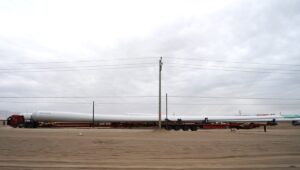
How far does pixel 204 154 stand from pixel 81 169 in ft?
28.3

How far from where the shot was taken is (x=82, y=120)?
8131cm

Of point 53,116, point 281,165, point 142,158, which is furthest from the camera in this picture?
point 53,116

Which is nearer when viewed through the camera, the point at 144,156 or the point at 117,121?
the point at 144,156

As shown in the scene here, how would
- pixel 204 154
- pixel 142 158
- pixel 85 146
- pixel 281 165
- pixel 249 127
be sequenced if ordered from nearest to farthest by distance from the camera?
pixel 281 165 < pixel 142 158 < pixel 204 154 < pixel 85 146 < pixel 249 127

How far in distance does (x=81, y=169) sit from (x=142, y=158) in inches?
194

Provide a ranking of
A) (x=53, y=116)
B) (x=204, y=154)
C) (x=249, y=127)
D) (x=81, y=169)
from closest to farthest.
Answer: (x=81, y=169)
(x=204, y=154)
(x=249, y=127)
(x=53, y=116)

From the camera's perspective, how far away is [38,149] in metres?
21.6

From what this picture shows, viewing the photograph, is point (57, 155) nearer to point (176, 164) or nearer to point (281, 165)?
point (176, 164)

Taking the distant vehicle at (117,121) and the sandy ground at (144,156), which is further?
the distant vehicle at (117,121)

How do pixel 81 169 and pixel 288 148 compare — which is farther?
pixel 288 148

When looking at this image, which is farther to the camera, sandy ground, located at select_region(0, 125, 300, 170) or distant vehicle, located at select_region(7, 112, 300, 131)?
distant vehicle, located at select_region(7, 112, 300, 131)

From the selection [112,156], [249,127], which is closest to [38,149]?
[112,156]

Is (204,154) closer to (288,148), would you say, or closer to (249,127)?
(288,148)

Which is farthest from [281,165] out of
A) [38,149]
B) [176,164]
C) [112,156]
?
[38,149]
